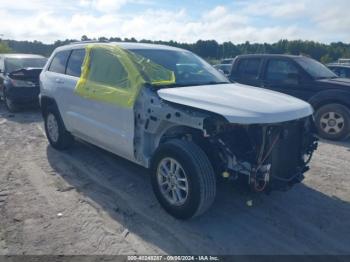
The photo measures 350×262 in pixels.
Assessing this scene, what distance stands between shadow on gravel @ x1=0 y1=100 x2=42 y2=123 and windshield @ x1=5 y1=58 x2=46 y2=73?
4.07 feet

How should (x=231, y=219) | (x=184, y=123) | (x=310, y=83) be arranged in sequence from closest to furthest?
1. (x=184, y=123)
2. (x=231, y=219)
3. (x=310, y=83)

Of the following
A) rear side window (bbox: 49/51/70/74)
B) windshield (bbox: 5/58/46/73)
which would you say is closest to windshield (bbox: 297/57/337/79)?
rear side window (bbox: 49/51/70/74)

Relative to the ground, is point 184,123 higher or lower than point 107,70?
lower

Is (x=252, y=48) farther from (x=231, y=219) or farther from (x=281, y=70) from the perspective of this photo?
(x=231, y=219)

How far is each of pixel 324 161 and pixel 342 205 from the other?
1725mm

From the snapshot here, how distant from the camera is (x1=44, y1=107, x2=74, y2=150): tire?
551cm

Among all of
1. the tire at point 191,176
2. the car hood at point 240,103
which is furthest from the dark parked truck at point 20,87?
the tire at point 191,176

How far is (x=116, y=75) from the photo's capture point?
412 cm

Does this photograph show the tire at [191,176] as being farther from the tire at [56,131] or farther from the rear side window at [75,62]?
the tire at [56,131]

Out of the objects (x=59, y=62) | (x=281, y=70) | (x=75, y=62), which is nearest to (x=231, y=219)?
(x=75, y=62)

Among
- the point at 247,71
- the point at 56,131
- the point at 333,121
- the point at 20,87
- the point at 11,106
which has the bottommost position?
the point at 11,106

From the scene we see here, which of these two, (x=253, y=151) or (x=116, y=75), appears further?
(x=116, y=75)

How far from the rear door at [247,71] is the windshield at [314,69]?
38.8 inches

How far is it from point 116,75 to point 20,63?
24.2 feet
